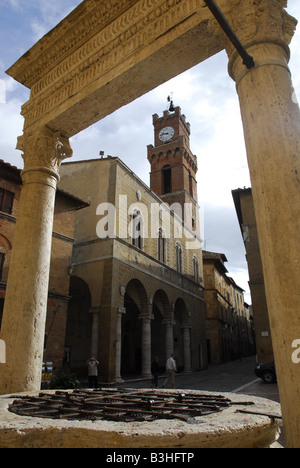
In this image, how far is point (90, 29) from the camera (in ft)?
15.2

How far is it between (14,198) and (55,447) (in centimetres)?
1190

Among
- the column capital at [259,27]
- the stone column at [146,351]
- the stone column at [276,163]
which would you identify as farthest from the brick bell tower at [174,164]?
the stone column at [276,163]

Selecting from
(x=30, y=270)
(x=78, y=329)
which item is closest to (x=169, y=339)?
(x=78, y=329)

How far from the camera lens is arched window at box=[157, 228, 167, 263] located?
20459mm

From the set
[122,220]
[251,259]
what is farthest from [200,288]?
[122,220]

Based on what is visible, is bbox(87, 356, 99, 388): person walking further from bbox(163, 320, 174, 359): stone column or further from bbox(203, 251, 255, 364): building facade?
bbox(203, 251, 255, 364): building facade

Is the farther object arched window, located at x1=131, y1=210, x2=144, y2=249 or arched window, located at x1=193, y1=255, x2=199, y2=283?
arched window, located at x1=193, y1=255, x2=199, y2=283

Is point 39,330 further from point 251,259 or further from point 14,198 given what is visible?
point 251,259

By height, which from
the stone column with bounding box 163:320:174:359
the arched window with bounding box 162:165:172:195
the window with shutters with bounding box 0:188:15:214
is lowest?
the stone column with bounding box 163:320:174:359

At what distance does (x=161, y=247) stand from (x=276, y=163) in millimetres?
18126

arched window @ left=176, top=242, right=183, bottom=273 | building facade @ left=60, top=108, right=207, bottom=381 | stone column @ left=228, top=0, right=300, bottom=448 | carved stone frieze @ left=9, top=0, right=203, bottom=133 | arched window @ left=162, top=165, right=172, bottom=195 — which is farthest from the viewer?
arched window @ left=162, top=165, right=172, bottom=195

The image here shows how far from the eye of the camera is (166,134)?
34656 mm

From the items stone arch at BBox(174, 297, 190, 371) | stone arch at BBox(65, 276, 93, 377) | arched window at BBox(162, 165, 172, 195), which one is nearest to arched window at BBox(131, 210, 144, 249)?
stone arch at BBox(65, 276, 93, 377)

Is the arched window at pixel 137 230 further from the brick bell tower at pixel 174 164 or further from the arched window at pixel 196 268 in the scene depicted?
the brick bell tower at pixel 174 164
